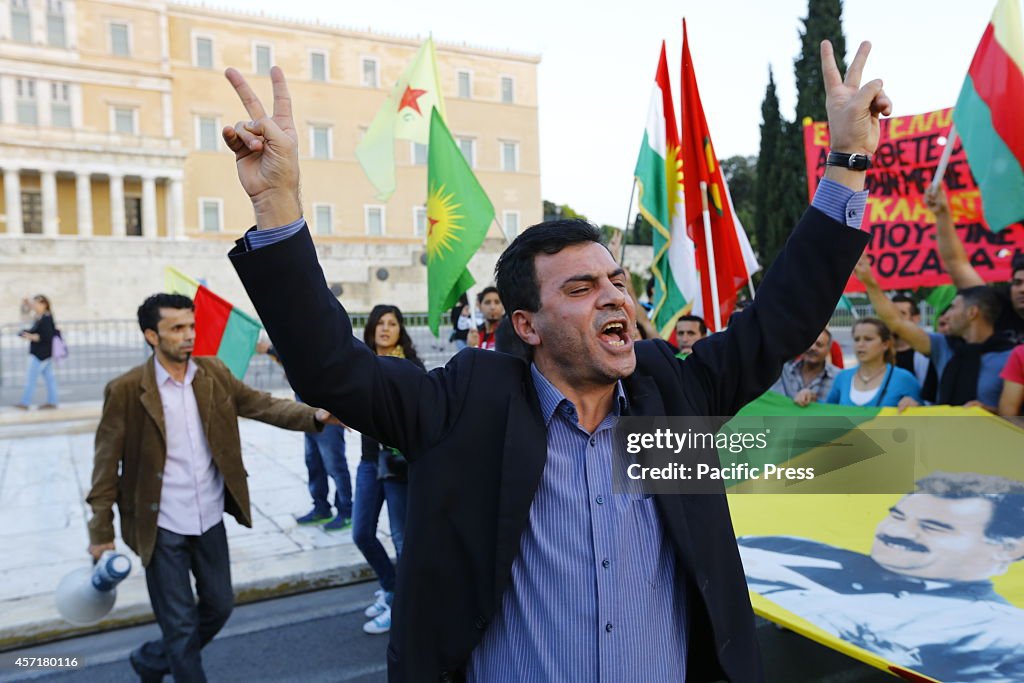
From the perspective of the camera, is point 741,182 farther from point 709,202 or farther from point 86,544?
point 86,544

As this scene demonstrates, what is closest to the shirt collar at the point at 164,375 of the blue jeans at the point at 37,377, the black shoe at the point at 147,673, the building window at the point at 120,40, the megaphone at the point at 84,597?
the megaphone at the point at 84,597

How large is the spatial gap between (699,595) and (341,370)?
2.90 ft

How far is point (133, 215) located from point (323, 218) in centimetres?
1057

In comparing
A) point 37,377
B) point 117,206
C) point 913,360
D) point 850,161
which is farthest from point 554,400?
point 117,206

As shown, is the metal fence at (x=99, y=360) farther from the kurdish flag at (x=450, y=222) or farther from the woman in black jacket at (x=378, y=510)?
the woman in black jacket at (x=378, y=510)

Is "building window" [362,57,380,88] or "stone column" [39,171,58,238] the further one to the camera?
"building window" [362,57,380,88]

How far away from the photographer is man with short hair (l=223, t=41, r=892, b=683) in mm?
1615

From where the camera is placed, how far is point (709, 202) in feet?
18.1

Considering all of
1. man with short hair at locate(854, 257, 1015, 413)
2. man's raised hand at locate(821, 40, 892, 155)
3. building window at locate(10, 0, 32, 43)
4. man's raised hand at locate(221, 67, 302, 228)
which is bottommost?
man with short hair at locate(854, 257, 1015, 413)

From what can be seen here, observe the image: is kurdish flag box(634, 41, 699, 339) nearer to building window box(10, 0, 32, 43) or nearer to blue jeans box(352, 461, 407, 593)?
blue jeans box(352, 461, 407, 593)

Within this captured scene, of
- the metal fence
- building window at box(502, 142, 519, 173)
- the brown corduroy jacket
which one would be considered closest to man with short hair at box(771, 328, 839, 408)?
the brown corduroy jacket

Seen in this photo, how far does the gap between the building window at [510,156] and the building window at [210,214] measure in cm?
1860

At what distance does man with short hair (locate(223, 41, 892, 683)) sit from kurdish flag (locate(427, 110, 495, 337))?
13.8 ft

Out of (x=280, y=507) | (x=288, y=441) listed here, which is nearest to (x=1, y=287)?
(x=288, y=441)
